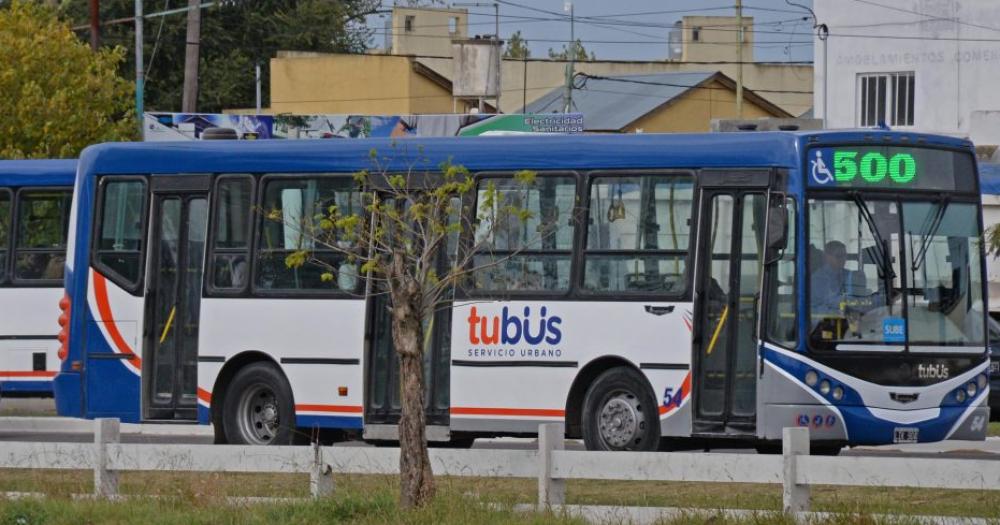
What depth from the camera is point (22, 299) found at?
24.7 m

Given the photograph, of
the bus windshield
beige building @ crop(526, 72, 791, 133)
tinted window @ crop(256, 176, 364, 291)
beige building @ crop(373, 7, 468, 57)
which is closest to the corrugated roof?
beige building @ crop(526, 72, 791, 133)

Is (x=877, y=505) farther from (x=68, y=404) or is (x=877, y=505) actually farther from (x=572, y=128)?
(x=572, y=128)

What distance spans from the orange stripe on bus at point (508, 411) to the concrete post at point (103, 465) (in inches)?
149

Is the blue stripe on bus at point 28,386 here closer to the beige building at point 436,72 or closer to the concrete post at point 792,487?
the concrete post at point 792,487

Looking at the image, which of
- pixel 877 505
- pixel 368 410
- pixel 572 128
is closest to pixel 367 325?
pixel 368 410

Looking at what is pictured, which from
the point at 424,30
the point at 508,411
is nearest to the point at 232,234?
Answer: the point at 508,411

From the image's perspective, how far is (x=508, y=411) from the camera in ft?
55.1

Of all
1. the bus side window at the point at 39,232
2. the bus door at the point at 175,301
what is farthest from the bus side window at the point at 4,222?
the bus door at the point at 175,301

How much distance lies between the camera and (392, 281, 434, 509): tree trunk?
12133mm

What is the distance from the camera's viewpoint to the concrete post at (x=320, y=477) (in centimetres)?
1302

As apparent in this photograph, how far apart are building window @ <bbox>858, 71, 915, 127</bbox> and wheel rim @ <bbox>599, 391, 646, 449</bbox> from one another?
31540 mm

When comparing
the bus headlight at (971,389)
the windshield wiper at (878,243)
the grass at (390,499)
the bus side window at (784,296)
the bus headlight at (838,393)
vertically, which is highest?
the windshield wiper at (878,243)

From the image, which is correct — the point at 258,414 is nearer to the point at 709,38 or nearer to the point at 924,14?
the point at 924,14

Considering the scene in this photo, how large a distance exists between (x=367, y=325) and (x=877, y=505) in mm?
6147
